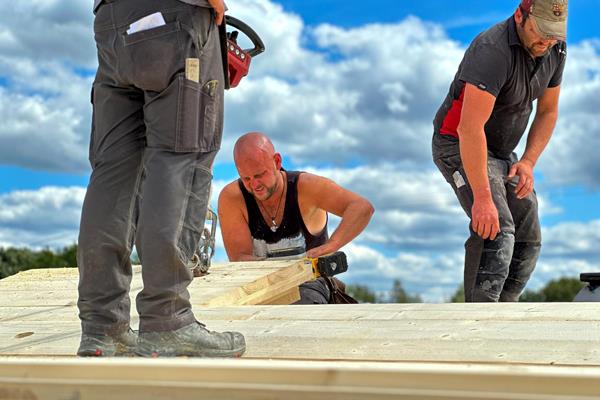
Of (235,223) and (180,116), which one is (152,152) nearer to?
(180,116)

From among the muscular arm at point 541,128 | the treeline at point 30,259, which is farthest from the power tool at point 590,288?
the treeline at point 30,259

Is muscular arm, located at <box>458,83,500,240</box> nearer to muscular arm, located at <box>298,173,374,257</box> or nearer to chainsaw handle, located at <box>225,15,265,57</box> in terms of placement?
muscular arm, located at <box>298,173,374,257</box>

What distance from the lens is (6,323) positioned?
11.7 feet

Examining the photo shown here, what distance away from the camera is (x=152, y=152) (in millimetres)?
2326

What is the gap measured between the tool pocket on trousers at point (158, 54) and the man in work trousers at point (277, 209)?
7.95ft

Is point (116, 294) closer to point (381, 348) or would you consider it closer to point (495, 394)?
point (381, 348)

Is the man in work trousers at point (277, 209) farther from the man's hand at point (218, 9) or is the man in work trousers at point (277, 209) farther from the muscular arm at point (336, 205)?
the man's hand at point (218, 9)

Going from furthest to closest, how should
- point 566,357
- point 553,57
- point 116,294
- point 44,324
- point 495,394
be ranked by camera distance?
1. point 553,57
2. point 44,324
3. point 116,294
4. point 566,357
5. point 495,394

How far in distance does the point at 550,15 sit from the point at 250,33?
1570mm

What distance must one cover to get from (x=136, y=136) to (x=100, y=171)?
157 mm

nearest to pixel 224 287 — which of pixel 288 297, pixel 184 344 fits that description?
pixel 288 297

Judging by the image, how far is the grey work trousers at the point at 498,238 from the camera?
4117 millimetres

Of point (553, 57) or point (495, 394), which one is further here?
point (553, 57)

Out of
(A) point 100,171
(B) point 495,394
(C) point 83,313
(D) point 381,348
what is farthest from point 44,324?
(B) point 495,394
